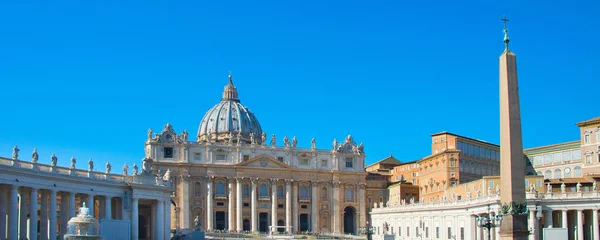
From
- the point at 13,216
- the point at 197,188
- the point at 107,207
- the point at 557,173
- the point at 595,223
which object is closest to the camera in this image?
the point at 13,216

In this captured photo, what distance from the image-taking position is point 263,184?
124812mm

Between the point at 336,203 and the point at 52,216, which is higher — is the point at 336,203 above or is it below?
above

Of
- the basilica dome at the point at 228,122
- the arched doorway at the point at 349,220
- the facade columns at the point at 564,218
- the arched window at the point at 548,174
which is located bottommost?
the arched doorway at the point at 349,220

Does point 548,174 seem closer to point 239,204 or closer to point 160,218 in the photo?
point 239,204

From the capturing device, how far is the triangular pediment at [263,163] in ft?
403

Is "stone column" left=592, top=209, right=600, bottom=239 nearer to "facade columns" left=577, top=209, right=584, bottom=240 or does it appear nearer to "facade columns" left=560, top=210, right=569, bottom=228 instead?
"facade columns" left=577, top=209, right=584, bottom=240

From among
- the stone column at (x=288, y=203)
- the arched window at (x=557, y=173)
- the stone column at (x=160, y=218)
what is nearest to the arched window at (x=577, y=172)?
the arched window at (x=557, y=173)

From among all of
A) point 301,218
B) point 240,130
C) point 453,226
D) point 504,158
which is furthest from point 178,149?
point 504,158

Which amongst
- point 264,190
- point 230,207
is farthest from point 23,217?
point 264,190

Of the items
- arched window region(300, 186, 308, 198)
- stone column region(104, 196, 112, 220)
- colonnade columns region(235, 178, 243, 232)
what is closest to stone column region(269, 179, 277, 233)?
colonnade columns region(235, 178, 243, 232)

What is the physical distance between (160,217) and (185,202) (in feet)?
149

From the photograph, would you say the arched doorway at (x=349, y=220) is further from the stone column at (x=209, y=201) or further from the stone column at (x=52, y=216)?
the stone column at (x=52, y=216)

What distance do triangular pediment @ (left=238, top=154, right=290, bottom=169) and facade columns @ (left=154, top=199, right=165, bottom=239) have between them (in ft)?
159

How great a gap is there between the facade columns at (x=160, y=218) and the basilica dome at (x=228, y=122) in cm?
7388
